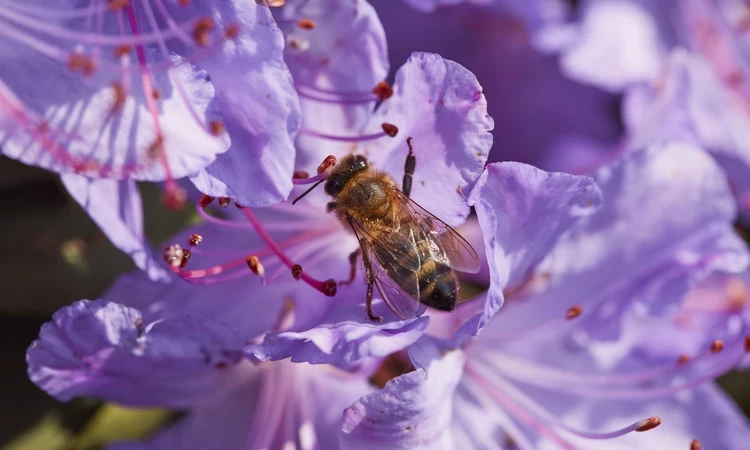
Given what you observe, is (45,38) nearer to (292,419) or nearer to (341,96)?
(341,96)

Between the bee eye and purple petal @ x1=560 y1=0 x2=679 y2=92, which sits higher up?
the bee eye

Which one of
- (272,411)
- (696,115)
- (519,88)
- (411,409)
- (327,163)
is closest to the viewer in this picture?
(411,409)

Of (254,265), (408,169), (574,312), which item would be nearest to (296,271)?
(254,265)

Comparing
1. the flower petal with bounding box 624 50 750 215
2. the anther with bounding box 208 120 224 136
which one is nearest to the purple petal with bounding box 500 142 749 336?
the flower petal with bounding box 624 50 750 215

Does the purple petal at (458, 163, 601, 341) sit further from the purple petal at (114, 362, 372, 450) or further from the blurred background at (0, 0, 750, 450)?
the blurred background at (0, 0, 750, 450)

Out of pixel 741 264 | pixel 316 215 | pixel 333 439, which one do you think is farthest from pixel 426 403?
pixel 741 264

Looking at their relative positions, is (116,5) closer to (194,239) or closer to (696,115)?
(194,239)

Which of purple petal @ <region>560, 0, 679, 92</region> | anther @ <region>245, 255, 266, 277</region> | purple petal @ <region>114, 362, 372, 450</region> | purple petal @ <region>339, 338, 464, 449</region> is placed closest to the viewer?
purple petal @ <region>339, 338, 464, 449</region>
